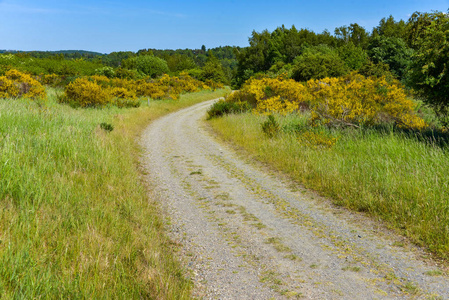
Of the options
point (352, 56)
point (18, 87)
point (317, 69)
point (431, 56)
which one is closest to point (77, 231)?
point (431, 56)

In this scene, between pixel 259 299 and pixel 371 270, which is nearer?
pixel 259 299

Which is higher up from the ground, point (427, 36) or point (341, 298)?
point (427, 36)

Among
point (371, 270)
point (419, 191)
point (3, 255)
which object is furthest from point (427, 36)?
point (3, 255)

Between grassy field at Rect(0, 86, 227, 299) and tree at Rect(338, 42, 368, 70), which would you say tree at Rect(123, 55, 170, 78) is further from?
grassy field at Rect(0, 86, 227, 299)

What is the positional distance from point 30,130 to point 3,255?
20.7 feet

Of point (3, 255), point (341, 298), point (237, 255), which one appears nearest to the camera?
point (3, 255)

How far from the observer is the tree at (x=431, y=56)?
7.89m

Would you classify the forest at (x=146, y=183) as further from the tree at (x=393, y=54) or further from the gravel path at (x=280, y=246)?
the tree at (x=393, y=54)

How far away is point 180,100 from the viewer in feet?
102

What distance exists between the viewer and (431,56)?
26.8 feet

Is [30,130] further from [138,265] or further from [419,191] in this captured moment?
[419,191]

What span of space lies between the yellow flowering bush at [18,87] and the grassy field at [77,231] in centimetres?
1198

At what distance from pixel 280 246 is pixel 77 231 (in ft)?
9.20

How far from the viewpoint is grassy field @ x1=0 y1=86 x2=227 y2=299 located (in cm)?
282
